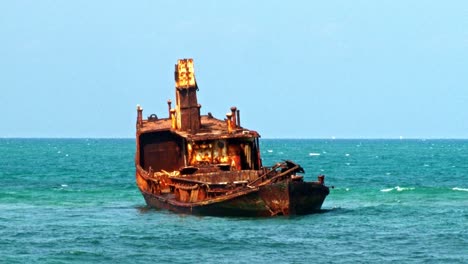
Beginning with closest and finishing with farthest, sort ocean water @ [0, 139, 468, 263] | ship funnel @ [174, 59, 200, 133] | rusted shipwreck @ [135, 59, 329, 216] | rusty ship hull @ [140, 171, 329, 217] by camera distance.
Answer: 1. ocean water @ [0, 139, 468, 263]
2. rusty ship hull @ [140, 171, 329, 217]
3. rusted shipwreck @ [135, 59, 329, 216]
4. ship funnel @ [174, 59, 200, 133]

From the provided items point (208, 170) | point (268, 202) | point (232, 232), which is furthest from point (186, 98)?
point (232, 232)

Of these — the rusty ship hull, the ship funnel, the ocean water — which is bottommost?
the ocean water

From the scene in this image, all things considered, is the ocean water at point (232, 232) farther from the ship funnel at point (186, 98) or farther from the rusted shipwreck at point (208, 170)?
the ship funnel at point (186, 98)

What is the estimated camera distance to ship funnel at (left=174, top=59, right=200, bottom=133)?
5397 centimetres

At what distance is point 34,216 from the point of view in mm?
48844

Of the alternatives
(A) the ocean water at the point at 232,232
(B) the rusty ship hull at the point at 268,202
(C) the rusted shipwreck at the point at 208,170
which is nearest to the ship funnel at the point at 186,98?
(C) the rusted shipwreck at the point at 208,170

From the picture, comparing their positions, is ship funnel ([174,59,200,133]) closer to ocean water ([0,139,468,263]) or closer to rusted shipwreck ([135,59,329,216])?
rusted shipwreck ([135,59,329,216])

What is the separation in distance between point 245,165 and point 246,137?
4.70 feet

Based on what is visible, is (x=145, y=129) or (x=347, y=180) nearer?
(x=145, y=129)

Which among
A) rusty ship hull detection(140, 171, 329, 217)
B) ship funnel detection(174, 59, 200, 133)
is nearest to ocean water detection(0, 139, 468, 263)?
rusty ship hull detection(140, 171, 329, 217)

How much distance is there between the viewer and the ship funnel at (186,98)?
53969 mm

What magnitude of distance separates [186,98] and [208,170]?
726 cm

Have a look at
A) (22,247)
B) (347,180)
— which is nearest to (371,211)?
(22,247)

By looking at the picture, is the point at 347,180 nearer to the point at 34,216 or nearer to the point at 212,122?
the point at 212,122
